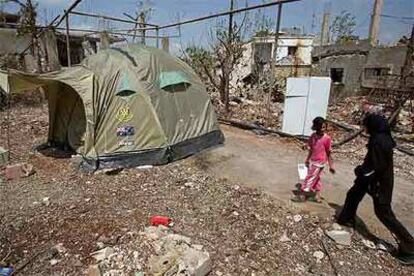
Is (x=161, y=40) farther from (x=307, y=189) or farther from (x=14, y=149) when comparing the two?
(x=307, y=189)

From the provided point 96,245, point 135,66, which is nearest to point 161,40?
point 135,66

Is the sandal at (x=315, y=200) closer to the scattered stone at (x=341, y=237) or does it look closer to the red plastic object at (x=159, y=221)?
the scattered stone at (x=341, y=237)

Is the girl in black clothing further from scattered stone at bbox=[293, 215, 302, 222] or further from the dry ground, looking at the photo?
scattered stone at bbox=[293, 215, 302, 222]

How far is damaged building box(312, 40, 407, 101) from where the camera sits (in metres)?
13.1

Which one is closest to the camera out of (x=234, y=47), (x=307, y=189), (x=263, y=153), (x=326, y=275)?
(x=326, y=275)

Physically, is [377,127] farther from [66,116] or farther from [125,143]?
[66,116]

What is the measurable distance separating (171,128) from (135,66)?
140 centimetres

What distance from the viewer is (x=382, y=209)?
374cm

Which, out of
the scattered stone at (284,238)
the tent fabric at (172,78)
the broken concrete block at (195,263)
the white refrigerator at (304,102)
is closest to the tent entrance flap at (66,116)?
the tent fabric at (172,78)

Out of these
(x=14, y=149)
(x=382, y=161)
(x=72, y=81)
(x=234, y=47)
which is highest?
(x=234, y=47)

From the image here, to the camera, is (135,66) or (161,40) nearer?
(135,66)

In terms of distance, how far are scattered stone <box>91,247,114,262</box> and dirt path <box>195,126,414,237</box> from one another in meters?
2.62

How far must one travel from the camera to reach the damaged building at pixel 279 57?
15077 mm

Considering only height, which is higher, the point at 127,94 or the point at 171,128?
the point at 127,94
